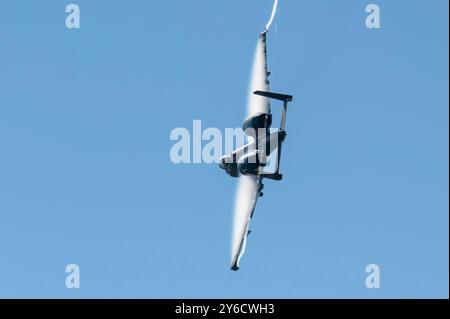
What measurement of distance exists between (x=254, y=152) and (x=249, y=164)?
1222 mm

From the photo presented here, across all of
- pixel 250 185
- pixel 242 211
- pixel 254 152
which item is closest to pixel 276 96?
pixel 254 152

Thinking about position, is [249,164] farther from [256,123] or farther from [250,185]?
[256,123]

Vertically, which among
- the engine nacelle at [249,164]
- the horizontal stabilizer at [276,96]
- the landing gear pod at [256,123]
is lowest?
the engine nacelle at [249,164]

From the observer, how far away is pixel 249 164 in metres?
122

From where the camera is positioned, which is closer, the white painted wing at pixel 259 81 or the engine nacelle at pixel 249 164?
the engine nacelle at pixel 249 164

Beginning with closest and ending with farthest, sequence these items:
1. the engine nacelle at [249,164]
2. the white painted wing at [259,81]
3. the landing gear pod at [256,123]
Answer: the landing gear pod at [256,123], the engine nacelle at [249,164], the white painted wing at [259,81]

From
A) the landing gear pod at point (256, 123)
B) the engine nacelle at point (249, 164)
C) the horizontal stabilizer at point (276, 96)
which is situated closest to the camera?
the horizontal stabilizer at point (276, 96)

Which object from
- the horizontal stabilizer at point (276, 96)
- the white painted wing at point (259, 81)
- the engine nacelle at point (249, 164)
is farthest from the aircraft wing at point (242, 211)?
the horizontal stabilizer at point (276, 96)

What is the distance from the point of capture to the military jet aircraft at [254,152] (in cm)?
12012

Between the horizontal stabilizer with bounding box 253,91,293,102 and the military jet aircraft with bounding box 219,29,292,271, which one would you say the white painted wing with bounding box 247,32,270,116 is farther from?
the horizontal stabilizer with bounding box 253,91,293,102

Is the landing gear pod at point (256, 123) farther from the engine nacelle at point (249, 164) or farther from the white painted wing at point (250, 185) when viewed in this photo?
the engine nacelle at point (249, 164)

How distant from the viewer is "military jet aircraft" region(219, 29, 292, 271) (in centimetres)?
12012

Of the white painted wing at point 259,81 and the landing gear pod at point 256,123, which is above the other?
the white painted wing at point 259,81
